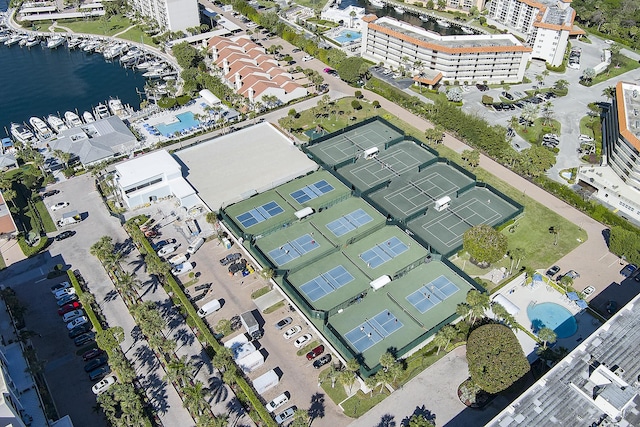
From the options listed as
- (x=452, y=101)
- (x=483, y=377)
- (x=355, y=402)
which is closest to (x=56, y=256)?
(x=355, y=402)

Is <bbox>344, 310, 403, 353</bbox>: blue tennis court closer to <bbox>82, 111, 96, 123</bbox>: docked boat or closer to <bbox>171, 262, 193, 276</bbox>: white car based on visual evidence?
<bbox>171, 262, 193, 276</bbox>: white car

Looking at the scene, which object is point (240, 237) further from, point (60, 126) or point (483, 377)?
point (60, 126)

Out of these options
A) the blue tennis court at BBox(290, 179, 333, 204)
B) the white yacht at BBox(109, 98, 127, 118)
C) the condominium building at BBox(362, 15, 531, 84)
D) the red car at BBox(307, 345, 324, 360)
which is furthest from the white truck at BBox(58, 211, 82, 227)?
the condominium building at BBox(362, 15, 531, 84)

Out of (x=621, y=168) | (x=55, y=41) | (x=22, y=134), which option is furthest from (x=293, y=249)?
(x=55, y=41)

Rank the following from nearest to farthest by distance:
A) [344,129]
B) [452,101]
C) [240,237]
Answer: [240,237], [344,129], [452,101]

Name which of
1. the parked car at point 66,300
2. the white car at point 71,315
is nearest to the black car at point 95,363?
the white car at point 71,315

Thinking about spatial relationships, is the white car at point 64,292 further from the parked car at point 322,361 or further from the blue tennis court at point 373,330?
the blue tennis court at point 373,330
